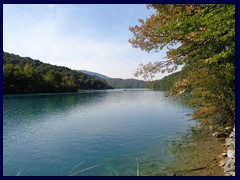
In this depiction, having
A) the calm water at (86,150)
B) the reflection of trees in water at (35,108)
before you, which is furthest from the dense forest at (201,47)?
the reflection of trees in water at (35,108)

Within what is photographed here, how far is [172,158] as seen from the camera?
9.67m

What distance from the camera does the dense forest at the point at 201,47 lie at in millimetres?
6973

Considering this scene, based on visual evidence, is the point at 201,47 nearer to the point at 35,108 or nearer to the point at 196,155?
the point at 196,155

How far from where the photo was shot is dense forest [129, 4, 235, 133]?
6973 millimetres

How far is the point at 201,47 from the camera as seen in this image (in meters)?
9.07

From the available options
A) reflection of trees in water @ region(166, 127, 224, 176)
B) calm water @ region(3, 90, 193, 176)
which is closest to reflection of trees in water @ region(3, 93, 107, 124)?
calm water @ region(3, 90, 193, 176)

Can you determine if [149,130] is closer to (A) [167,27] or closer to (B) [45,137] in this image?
(B) [45,137]

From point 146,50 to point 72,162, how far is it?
703cm

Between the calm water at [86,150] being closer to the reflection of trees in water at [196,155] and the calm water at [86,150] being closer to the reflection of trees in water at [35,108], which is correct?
the reflection of trees in water at [196,155]

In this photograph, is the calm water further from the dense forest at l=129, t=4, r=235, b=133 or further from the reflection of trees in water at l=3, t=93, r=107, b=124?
the reflection of trees in water at l=3, t=93, r=107, b=124

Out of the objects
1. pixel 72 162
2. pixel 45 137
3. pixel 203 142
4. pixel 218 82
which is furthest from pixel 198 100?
pixel 45 137

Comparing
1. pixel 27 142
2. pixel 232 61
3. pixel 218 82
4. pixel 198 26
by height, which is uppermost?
pixel 198 26

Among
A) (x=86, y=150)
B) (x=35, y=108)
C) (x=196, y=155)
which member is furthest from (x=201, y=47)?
(x=35, y=108)

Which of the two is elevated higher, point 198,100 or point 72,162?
point 198,100
